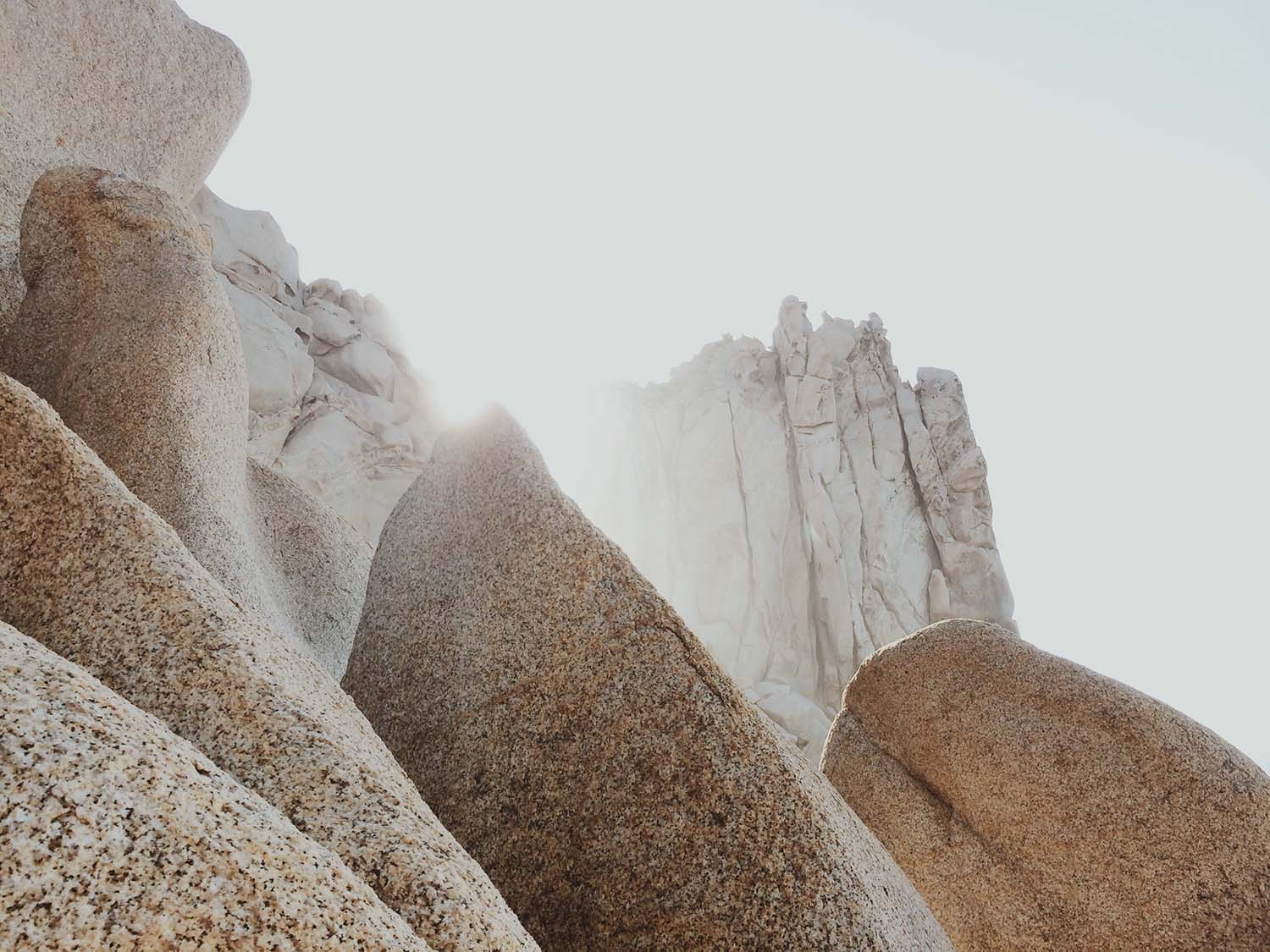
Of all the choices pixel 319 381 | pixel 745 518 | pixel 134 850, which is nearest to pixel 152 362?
pixel 134 850

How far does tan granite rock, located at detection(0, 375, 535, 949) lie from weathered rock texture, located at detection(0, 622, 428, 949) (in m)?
0.36

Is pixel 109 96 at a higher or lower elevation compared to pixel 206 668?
higher

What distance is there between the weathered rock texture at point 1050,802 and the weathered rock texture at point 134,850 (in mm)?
5079

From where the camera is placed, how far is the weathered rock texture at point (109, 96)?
6.20m

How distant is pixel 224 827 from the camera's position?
166 cm

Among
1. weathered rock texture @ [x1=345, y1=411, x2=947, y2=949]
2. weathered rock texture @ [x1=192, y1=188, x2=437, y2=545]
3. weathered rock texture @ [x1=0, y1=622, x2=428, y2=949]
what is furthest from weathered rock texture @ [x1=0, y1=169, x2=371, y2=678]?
weathered rock texture @ [x1=192, y1=188, x2=437, y2=545]

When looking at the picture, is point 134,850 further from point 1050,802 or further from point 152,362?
point 1050,802

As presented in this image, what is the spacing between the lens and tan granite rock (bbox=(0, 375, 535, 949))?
7.13 feet

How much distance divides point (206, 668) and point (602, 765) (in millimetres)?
1664

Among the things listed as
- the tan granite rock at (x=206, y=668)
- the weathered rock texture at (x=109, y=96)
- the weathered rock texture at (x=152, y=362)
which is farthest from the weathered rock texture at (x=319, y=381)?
the tan granite rock at (x=206, y=668)

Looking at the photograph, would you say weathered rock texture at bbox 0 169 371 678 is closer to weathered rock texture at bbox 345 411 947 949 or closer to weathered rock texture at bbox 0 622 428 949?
weathered rock texture at bbox 345 411 947 949

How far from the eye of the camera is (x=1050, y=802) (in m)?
5.68

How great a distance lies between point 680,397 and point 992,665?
27832mm

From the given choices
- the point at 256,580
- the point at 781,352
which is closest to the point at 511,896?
the point at 256,580
